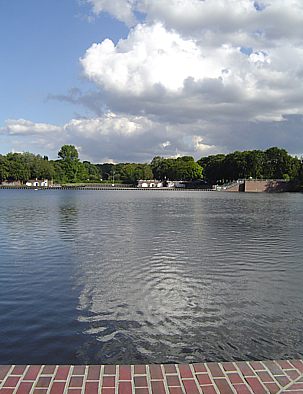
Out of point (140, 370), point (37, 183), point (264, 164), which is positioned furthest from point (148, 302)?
point (37, 183)

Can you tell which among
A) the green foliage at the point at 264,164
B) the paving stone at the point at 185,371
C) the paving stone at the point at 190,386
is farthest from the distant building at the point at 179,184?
the paving stone at the point at 190,386

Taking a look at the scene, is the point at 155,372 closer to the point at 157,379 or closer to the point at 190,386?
the point at 157,379

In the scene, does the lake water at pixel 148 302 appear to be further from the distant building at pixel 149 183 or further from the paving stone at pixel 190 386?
the distant building at pixel 149 183

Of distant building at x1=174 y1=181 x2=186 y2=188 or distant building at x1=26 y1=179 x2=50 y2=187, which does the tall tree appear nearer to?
distant building at x1=26 y1=179 x2=50 y2=187

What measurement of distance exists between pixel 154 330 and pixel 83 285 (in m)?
3.92

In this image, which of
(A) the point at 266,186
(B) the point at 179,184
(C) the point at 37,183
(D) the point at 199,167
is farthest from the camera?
(D) the point at 199,167

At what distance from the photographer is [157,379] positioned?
4.94 metres

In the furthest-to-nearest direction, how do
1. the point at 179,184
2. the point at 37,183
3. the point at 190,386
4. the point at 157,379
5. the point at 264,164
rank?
the point at 179,184 → the point at 37,183 → the point at 264,164 → the point at 157,379 → the point at 190,386

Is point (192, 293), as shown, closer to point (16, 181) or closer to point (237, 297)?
point (237, 297)

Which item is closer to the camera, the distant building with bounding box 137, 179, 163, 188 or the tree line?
the tree line

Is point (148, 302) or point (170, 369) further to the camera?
point (148, 302)

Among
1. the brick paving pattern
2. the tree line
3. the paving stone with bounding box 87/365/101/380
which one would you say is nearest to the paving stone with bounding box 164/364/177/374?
the brick paving pattern

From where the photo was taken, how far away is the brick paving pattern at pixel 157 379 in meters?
4.68

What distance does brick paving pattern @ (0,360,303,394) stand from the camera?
4.68 meters
